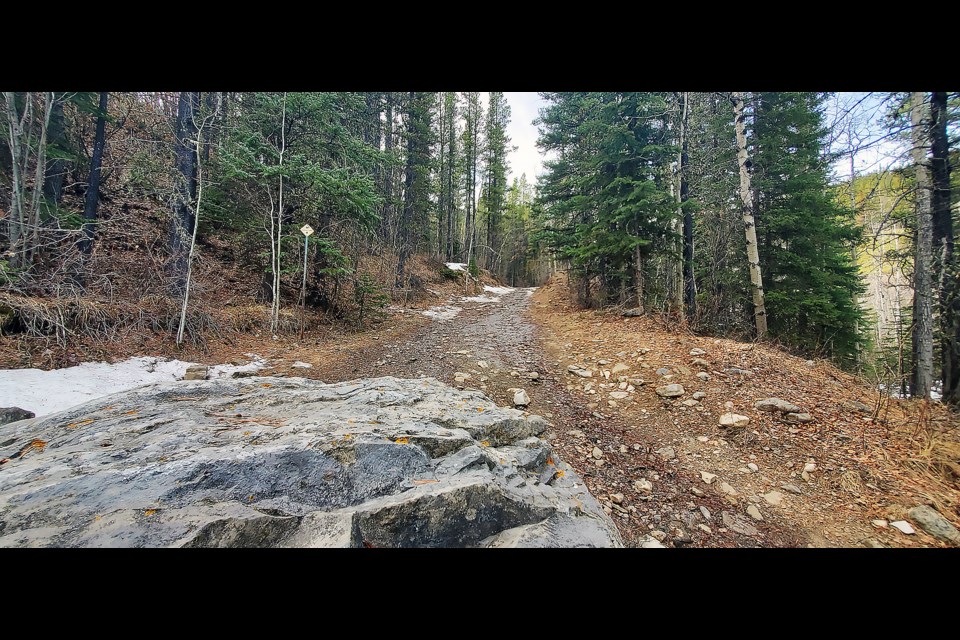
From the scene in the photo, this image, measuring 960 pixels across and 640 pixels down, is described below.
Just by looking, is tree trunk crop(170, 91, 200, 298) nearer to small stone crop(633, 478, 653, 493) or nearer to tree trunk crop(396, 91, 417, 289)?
tree trunk crop(396, 91, 417, 289)

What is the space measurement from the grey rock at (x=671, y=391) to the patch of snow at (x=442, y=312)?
8.90 m

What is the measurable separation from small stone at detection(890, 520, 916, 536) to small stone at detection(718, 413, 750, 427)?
4.71 feet

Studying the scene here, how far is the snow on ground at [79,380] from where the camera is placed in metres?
4.01

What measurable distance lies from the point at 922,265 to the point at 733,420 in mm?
4159

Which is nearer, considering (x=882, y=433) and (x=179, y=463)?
(x=179, y=463)

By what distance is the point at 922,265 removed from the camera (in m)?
4.75

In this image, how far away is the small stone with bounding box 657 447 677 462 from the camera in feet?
12.4

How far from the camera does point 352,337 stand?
8977 mm

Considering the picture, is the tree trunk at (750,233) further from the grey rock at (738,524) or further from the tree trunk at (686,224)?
the grey rock at (738,524)
